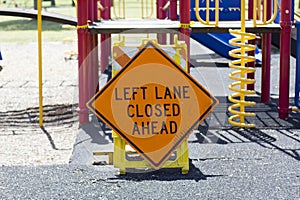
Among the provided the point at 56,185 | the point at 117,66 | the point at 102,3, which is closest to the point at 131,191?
the point at 56,185

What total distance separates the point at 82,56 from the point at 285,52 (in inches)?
94.6

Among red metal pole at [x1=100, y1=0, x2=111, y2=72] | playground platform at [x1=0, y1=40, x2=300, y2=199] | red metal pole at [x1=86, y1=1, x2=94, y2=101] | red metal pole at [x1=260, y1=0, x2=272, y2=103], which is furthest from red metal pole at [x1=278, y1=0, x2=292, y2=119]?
red metal pole at [x1=100, y1=0, x2=111, y2=72]

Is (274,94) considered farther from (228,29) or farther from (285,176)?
(285,176)

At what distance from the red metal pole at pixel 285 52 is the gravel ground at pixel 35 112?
2.48 m

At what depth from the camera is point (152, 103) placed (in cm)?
561

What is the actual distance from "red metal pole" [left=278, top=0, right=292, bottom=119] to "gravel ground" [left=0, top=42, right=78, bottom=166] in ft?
8.15

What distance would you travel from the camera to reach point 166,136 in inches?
221

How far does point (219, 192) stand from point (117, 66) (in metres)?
1.80

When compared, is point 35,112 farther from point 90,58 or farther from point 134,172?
point 134,172

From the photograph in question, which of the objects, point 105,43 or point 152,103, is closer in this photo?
point 152,103

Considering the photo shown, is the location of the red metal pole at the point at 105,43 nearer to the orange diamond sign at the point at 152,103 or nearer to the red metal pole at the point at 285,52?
the red metal pole at the point at 285,52

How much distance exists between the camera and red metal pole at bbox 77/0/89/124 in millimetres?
7657

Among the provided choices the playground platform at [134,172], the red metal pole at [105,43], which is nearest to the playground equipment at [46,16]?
the playground platform at [134,172]

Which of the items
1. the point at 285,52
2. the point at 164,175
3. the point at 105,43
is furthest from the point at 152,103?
the point at 105,43
